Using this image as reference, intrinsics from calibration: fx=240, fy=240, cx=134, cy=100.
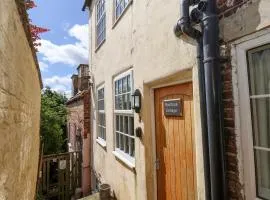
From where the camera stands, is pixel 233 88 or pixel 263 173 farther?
pixel 233 88

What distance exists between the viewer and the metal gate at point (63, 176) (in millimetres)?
9766

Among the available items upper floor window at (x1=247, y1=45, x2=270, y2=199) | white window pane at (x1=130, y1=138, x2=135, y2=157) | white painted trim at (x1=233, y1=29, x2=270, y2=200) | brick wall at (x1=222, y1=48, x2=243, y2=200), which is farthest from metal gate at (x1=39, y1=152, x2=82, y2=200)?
upper floor window at (x1=247, y1=45, x2=270, y2=199)

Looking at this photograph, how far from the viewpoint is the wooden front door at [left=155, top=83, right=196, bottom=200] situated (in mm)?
3225

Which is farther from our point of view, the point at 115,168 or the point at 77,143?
the point at 77,143

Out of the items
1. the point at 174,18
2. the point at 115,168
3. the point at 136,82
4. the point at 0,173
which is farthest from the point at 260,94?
the point at 115,168

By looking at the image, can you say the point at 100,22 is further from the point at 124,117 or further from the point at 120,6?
the point at 124,117

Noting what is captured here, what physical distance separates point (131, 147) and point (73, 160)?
6327mm

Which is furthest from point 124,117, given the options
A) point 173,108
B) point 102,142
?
point 102,142

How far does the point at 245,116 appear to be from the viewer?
217cm

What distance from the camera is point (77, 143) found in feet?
40.7

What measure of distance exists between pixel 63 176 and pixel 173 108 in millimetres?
8165

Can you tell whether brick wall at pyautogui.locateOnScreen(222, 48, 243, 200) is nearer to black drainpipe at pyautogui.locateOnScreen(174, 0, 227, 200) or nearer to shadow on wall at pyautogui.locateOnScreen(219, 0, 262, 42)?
black drainpipe at pyautogui.locateOnScreen(174, 0, 227, 200)

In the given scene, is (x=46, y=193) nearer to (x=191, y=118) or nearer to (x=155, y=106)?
(x=155, y=106)

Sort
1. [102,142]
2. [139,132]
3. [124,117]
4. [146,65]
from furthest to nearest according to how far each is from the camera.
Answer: [102,142] < [124,117] < [139,132] < [146,65]
